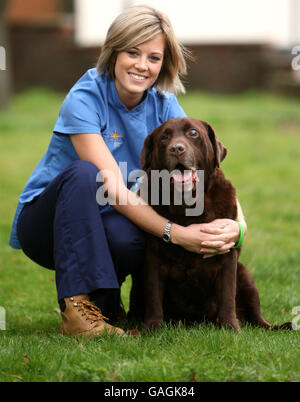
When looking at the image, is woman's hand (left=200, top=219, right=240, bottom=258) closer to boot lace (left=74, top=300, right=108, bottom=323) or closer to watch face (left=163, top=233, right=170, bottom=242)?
watch face (left=163, top=233, right=170, bottom=242)

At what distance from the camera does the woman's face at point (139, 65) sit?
3443 millimetres

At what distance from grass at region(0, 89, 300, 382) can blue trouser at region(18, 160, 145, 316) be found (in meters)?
0.27

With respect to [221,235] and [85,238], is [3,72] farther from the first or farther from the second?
[221,235]

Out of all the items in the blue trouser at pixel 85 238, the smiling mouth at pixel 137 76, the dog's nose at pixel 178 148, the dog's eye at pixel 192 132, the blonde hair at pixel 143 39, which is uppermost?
the blonde hair at pixel 143 39

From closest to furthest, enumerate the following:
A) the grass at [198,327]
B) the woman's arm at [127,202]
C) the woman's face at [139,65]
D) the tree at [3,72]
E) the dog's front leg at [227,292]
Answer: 1. the grass at [198,327]
2. the woman's arm at [127,202]
3. the dog's front leg at [227,292]
4. the woman's face at [139,65]
5. the tree at [3,72]

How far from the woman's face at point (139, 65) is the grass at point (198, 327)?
4.20 ft

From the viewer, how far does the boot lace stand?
3.19 meters

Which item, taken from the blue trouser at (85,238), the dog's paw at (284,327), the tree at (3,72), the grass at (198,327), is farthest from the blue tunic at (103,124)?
the tree at (3,72)

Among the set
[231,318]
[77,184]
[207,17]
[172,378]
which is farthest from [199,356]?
[207,17]

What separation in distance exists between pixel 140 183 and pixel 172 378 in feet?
3.89

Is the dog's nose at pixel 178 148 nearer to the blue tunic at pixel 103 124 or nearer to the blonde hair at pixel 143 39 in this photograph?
the blue tunic at pixel 103 124

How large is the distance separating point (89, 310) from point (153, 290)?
1.17ft

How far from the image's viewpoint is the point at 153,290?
3359 mm

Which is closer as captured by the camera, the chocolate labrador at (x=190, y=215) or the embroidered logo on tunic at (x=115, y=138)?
the chocolate labrador at (x=190, y=215)
